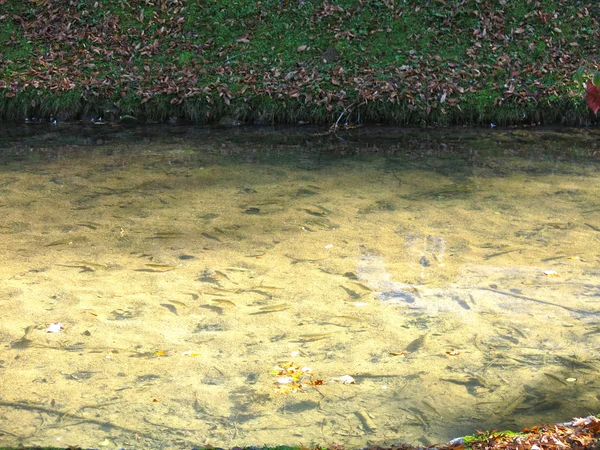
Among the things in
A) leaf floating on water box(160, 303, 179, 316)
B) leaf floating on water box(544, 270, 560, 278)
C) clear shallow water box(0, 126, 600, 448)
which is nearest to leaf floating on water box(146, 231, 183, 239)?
clear shallow water box(0, 126, 600, 448)

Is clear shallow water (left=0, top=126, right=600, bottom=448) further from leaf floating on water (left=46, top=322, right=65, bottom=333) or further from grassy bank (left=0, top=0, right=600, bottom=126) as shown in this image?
grassy bank (left=0, top=0, right=600, bottom=126)

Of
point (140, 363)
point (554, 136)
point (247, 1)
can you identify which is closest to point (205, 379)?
point (140, 363)

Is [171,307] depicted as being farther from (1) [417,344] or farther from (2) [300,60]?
(2) [300,60]

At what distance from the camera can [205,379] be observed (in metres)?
3.75

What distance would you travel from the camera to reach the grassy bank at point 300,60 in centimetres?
1012

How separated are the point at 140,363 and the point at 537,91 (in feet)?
26.3

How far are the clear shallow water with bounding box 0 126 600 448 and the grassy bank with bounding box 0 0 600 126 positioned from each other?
2001mm

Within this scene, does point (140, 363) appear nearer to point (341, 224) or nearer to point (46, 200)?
point (341, 224)

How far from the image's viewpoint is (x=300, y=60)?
1091 centimetres

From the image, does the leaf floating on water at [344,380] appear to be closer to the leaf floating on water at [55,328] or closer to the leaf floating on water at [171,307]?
the leaf floating on water at [171,307]

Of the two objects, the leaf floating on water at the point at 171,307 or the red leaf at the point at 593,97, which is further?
the leaf floating on water at the point at 171,307

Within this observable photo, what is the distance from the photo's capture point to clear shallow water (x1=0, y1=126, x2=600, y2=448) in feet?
11.3

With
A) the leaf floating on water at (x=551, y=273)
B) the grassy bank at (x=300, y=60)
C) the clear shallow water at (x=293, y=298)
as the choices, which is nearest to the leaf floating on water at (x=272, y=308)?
the clear shallow water at (x=293, y=298)

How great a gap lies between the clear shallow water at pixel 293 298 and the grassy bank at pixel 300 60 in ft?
6.57
